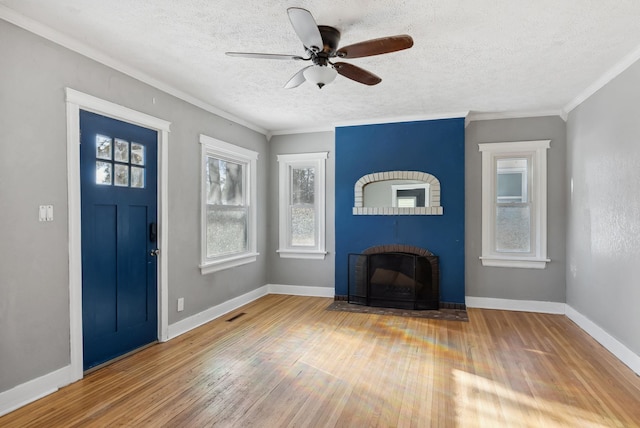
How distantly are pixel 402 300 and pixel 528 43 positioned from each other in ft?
11.0

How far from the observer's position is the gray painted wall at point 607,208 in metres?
3.09

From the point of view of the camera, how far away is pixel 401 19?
247 cm

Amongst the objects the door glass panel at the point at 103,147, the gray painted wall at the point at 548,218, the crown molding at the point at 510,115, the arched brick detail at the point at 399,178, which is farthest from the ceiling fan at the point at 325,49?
the gray painted wall at the point at 548,218

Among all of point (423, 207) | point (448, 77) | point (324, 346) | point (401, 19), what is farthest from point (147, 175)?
point (423, 207)

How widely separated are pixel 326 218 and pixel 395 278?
1.39 metres

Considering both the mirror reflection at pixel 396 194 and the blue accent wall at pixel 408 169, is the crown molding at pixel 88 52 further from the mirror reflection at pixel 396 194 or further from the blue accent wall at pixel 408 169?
the mirror reflection at pixel 396 194

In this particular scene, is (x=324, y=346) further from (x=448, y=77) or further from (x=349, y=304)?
(x=448, y=77)

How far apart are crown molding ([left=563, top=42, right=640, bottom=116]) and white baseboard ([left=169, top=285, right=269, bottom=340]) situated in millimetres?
4858

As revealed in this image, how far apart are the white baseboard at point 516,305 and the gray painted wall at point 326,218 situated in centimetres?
207

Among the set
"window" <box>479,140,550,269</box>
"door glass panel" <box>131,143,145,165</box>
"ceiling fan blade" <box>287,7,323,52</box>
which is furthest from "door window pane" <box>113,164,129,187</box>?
"window" <box>479,140,550,269</box>

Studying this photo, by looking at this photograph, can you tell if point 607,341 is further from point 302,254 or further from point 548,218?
point 302,254

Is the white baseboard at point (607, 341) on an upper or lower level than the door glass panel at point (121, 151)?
lower

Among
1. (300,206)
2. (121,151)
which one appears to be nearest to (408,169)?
(300,206)

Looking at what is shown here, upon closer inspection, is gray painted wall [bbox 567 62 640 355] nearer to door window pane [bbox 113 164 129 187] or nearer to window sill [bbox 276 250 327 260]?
window sill [bbox 276 250 327 260]
